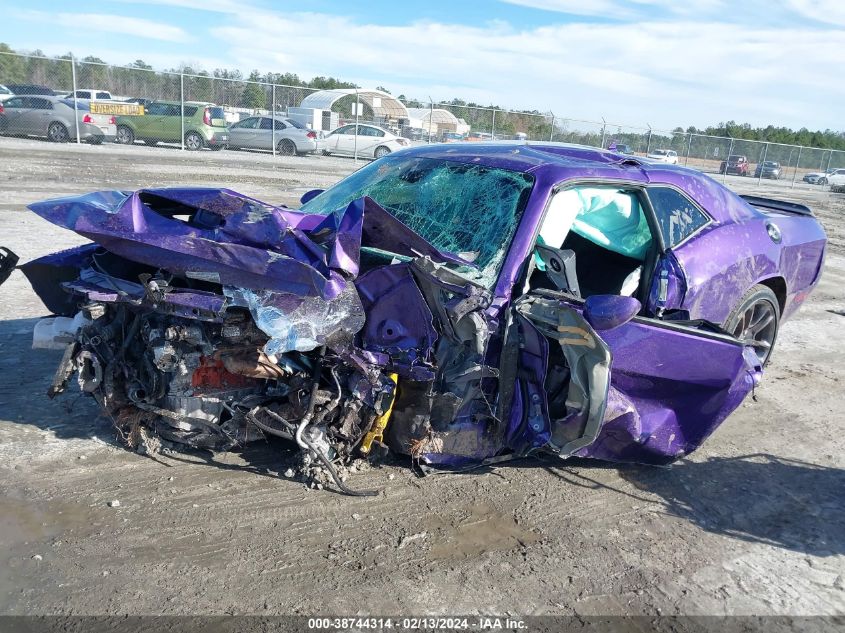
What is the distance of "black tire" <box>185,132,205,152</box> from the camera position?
22844 millimetres

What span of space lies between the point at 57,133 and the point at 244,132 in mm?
6039

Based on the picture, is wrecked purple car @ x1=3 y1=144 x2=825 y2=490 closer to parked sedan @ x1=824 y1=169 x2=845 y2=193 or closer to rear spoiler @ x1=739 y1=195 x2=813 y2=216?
rear spoiler @ x1=739 y1=195 x2=813 y2=216

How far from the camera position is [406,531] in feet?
10.3

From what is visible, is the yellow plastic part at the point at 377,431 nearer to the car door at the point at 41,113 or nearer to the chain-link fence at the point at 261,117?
the chain-link fence at the point at 261,117

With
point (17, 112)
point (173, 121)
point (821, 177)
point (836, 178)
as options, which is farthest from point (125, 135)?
point (836, 178)

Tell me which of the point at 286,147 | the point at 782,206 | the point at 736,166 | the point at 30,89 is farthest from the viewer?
the point at 736,166

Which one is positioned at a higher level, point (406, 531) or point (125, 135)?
point (125, 135)

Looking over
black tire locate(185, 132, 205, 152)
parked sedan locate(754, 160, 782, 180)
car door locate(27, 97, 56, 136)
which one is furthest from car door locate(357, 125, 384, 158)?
parked sedan locate(754, 160, 782, 180)

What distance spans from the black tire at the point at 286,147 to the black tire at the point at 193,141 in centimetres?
281

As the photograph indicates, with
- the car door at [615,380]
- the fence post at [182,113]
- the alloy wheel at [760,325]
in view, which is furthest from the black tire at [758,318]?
the fence post at [182,113]

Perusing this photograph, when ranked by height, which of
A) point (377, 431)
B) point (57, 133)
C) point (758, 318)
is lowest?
point (377, 431)

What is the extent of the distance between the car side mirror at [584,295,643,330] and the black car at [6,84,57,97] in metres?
24.2

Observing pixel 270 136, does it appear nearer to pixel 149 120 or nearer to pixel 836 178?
pixel 149 120

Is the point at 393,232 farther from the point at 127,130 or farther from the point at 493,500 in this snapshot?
the point at 127,130
